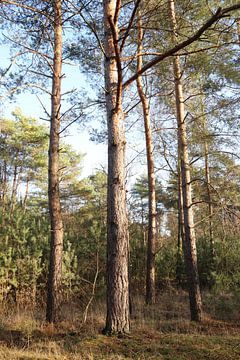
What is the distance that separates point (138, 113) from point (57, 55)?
4462 millimetres

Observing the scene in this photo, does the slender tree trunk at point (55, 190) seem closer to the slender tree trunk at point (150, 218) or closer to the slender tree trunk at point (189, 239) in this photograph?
the slender tree trunk at point (150, 218)

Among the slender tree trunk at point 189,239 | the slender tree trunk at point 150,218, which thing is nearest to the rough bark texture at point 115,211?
the slender tree trunk at point 189,239

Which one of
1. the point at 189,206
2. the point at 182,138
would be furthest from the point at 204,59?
the point at 189,206

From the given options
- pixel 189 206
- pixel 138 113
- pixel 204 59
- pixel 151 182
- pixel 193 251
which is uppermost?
pixel 138 113

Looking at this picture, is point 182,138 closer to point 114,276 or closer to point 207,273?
point 114,276

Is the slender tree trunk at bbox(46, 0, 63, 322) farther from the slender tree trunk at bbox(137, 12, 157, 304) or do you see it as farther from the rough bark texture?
the slender tree trunk at bbox(137, 12, 157, 304)

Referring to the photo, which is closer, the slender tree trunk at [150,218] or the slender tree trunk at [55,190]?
the slender tree trunk at [55,190]

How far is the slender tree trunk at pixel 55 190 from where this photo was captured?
19.4 ft

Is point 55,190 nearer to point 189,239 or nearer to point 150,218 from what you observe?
point 189,239

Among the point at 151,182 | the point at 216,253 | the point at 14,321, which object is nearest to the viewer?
the point at 14,321

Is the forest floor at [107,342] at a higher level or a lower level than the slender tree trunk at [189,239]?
lower

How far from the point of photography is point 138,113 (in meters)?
10.8

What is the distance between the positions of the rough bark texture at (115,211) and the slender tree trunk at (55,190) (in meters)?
2.23

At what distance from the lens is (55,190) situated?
20.6 feet
